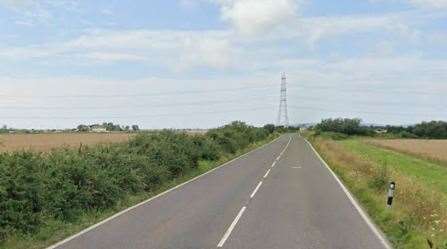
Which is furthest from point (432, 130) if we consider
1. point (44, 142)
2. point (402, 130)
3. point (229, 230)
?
point (229, 230)

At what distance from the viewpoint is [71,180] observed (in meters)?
15.9

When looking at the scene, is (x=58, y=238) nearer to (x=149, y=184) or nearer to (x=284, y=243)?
(x=284, y=243)

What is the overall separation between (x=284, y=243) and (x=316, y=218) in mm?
4069

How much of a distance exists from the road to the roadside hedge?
1067mm

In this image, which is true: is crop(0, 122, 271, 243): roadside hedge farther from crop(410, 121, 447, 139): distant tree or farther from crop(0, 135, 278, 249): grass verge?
crop(410, 121, 447, 139): distant tree

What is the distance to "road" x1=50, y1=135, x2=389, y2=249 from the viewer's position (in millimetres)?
11664

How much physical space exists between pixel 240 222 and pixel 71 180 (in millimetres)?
4581

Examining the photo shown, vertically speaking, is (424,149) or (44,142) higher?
(44,142)

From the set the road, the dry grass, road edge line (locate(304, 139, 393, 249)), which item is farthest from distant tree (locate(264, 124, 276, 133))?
the road

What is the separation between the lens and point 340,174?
32.1 meters

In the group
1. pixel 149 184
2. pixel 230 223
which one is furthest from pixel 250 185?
pixel 230 223

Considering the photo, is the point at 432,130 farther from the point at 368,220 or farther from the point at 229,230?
the point at 229,230

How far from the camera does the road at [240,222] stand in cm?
1166

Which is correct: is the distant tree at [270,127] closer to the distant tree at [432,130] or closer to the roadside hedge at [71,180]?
the distant tree at [432,130]
